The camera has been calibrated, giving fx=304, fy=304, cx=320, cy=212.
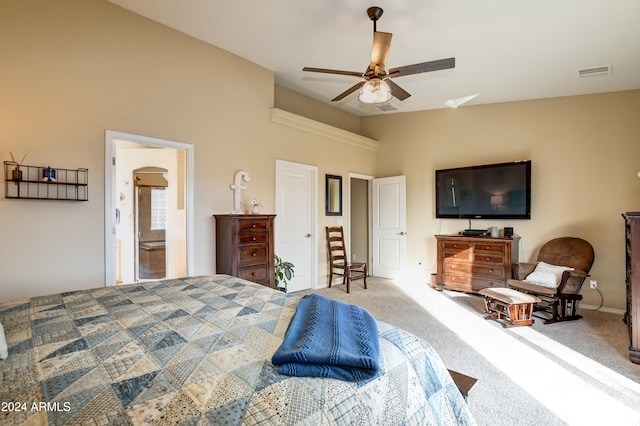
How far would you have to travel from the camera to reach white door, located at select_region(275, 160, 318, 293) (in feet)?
15.3

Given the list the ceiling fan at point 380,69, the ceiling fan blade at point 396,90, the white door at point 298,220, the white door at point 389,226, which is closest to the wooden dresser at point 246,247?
the white door at point 298,220

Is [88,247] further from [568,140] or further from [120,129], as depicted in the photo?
[568,140]

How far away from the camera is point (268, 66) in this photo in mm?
4230

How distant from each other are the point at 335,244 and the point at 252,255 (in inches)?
87.7

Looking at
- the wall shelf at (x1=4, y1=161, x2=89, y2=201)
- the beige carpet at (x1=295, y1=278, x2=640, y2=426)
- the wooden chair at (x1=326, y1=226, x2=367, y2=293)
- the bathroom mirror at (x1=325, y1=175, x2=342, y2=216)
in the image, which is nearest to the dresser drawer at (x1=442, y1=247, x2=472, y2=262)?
the beige carpet at (x1=295, y1=278, x2=640, y2=426)

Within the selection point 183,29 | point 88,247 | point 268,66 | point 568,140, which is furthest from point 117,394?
point 568,140

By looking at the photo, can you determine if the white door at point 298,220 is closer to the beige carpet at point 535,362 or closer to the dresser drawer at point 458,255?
the beige carpet at point 535,362

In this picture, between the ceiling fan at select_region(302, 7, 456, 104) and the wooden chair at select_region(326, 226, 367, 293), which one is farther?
the wooden chair at select_region(326, 226, 367, 293)

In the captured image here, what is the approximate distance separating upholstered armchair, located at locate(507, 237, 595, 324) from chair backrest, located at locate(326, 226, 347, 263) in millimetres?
2509

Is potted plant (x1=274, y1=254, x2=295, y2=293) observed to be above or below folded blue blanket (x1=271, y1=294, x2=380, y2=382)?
below

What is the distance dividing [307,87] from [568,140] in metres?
3.97

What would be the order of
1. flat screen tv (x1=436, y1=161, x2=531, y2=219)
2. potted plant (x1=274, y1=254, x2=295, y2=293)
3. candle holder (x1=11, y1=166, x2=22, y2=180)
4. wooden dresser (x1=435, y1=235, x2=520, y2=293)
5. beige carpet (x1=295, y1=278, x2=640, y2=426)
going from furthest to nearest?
flat screen tv (x1=436, y1=161, x2=531, y2=219) → wooden dresser (x1=435, y1=235, x2=520, y2=293) → potted plant (x1=274, y1=254, x2=295, y2=293) → candle holder (x1=11, y1=166, x2=22, y2=180) → beige carpet (x1=295, y1=278, x2=640, y2=426)

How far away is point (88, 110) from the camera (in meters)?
2.83

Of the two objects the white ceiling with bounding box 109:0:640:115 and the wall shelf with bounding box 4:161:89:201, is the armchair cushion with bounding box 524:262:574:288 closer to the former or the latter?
the white ceiling with bounding box 109:0:640:115
